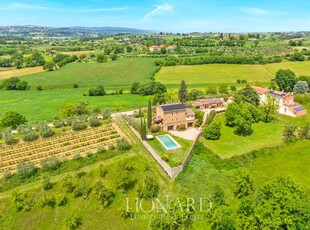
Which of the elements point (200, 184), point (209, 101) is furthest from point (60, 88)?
point (200, 184)

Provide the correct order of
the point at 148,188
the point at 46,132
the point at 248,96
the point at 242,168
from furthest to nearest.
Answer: the point at 248,96, the point at 46,132, the point at 242,168, the point at 148,188

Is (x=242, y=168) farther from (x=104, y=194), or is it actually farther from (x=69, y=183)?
(x=69, y=183)

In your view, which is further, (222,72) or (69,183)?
(222,72)

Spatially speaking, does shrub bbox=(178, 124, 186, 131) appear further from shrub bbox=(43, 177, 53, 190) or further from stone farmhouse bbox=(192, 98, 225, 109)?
shrub bbox=(43, 177, 53, 190)

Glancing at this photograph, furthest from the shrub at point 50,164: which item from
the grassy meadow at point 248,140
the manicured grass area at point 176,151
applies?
the grassy meadow at point 248,140

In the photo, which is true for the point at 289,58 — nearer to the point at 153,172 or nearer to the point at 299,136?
the point at 299,136

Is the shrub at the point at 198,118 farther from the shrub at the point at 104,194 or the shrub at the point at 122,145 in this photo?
the shrub at the point at 104,194

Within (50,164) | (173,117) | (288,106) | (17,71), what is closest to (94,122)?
(50,164)
